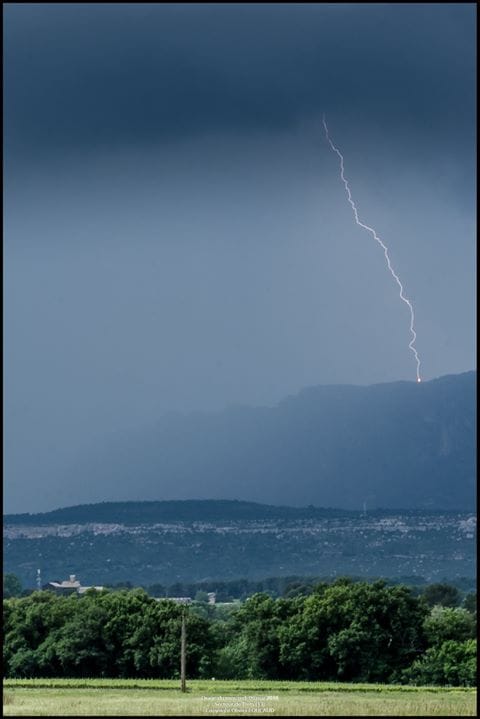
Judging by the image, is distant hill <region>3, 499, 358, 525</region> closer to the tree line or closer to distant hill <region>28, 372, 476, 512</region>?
distant hill <region>28, 372, 476, 512</region>

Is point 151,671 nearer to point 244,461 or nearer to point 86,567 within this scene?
point 86,567

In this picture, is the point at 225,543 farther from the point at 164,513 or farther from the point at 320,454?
the point at 320,454

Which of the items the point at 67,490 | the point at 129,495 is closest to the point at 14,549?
the point at 67,490

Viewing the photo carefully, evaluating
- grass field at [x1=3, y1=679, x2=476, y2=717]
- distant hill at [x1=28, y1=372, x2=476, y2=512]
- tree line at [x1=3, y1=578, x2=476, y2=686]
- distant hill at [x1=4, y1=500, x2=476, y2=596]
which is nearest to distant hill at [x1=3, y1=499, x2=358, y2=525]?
distant hill at [x1=4, y1=500, x2=476, y2=596]

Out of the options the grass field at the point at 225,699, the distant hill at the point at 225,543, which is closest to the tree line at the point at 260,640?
the grass field at the point at 225,699

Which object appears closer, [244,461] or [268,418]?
[244,461]

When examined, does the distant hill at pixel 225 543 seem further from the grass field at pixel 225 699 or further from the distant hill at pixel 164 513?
the grass field at pixel 225 699
